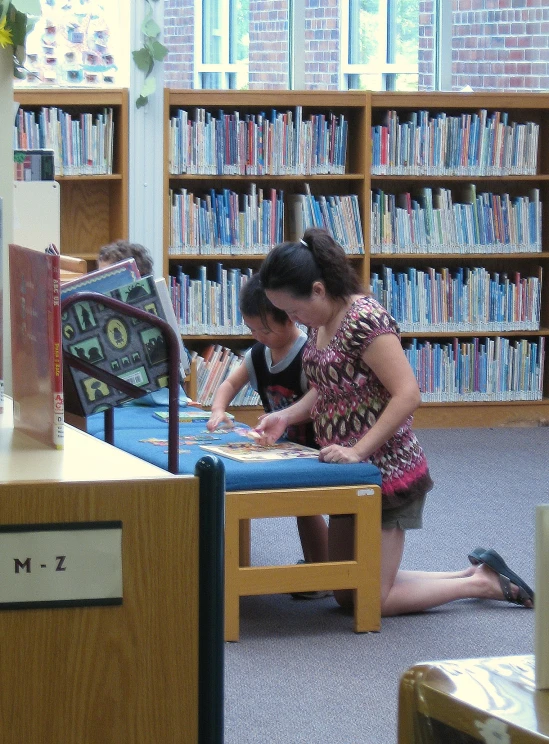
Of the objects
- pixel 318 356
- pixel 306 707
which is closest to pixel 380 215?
pixel 318 356

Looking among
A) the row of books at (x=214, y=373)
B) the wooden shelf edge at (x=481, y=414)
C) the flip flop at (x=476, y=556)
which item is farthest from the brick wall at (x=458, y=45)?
the flip flop at (x=476, y=556)

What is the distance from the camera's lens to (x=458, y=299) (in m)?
5.76

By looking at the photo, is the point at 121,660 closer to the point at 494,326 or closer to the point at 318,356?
the point at 318,356

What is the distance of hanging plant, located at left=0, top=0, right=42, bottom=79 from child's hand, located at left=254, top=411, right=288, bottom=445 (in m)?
1.11

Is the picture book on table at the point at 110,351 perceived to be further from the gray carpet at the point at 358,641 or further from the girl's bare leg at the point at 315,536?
the girl's bare leg at the point at 315,536

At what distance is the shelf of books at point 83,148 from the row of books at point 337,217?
0.84 m

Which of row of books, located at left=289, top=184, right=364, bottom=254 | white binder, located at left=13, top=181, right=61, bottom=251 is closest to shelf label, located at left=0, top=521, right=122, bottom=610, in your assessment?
white binder, located at left=13, top=181, right=61, bottom=251

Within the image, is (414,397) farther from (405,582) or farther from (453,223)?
(453,223)

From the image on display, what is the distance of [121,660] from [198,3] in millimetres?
5733

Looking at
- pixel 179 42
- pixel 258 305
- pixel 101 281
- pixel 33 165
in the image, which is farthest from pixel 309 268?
pixel 179 42

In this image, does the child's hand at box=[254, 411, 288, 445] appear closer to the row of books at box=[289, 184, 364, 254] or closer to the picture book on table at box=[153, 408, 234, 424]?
the picture book on table at box=[153, 408, 234, 424]

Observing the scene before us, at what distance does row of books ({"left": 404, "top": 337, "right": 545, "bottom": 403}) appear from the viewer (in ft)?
18.8

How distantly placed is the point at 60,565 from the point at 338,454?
168 cm

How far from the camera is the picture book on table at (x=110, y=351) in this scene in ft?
6.46
